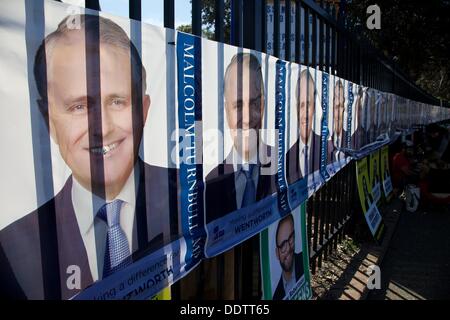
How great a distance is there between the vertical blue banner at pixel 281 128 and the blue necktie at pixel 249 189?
0.40m

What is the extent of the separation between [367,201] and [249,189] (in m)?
3.67

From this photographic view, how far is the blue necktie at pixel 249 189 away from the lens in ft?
8.28

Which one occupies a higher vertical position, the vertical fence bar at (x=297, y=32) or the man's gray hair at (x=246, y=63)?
the vertical fence bar at (x=297, y=32)

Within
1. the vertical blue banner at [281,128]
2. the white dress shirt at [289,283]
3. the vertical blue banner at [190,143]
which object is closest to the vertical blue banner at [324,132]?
the vertical blue banner at [281,128]

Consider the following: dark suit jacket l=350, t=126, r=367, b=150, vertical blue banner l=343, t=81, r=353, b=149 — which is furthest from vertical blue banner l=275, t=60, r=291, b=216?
dark suit jacket l=350, t=126, r=367, b=150

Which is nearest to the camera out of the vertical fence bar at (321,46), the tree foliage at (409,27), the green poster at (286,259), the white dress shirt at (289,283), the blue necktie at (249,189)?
the blue necktie at (249,189)

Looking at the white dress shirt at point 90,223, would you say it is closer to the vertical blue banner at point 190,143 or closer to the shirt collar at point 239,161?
the vertical blue banner at point 190,143

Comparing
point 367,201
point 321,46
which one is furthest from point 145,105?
point 367,201

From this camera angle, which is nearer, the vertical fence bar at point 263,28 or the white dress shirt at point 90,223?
the white dress shirt at point 90,223

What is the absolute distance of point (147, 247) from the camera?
174 cm

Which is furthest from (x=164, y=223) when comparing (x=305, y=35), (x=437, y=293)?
(x=437, y=293)

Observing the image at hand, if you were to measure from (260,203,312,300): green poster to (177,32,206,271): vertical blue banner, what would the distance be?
767 mm

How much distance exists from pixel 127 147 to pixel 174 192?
35cm

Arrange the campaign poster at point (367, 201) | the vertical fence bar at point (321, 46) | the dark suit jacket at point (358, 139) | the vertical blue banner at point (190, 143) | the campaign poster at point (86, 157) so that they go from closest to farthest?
the campaign poster at point (86, 157) < the vertical blue banner at point (190, 143) < the vertical fence bar at point (321, 46) < the campaign poster at point (367, 201) < the dark suit jacket at point (358, 139)
